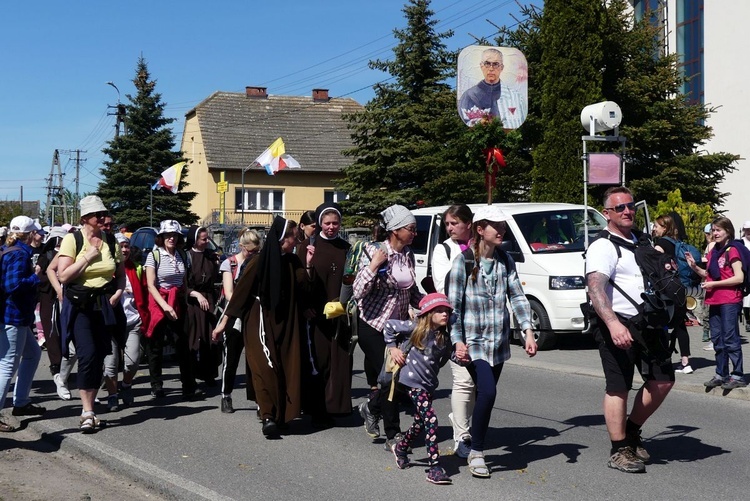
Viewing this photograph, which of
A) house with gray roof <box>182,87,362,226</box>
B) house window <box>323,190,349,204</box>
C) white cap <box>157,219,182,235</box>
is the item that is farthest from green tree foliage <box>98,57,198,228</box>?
white cap <box>157,219,182,235</box>

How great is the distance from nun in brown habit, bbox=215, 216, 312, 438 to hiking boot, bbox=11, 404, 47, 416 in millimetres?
2385

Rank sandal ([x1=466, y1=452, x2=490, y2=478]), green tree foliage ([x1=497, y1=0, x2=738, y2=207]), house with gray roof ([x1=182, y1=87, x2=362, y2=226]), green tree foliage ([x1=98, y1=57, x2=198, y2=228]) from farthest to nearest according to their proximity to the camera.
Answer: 1. house with gray roof ([x1=182, y1=87, x2=362, y2=226])
2. green tree foliage ([x1=98, y1=57, x2=198, y2=228])
3. green tree foliage ([x1=497, y1=0, x2=738, y2=207])
4. sandal ([x1=466, y1=452, x2=490, y2=478])

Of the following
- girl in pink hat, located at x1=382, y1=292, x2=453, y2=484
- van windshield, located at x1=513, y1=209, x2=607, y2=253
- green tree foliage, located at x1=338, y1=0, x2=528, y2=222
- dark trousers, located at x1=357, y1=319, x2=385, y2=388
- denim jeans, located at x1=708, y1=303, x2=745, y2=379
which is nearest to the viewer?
girl in pink hat, located at x1=382, y1=292, x2=453, y2=484

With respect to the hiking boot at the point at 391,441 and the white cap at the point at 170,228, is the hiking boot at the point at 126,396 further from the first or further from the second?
the hiking boot at the point at 391,441

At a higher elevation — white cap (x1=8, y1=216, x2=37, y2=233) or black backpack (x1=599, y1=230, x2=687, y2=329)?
white cap (x1=8, y1=216, x2=37, y2=233)

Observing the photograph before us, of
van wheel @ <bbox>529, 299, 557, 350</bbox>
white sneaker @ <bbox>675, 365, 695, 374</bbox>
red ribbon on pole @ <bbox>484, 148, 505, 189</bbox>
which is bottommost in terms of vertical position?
white sneaker @ <bbox>675, 365, 695, 374</bbox>

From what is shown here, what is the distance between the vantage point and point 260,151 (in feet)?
174

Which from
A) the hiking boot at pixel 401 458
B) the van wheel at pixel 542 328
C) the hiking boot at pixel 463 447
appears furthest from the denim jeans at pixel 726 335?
the hiking boot at pixel 401 458

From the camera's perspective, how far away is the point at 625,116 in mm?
27625

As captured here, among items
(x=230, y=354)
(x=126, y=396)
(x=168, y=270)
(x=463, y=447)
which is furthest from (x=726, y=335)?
(x=126, y=396)

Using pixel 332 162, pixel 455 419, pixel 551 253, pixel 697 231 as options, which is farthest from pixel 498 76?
pixel 332 162

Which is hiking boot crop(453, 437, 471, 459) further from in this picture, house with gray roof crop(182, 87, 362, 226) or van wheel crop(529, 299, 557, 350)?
house with gray roof crop(182, 87, 362, 226)

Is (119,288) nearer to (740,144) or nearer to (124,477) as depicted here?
(124,477)

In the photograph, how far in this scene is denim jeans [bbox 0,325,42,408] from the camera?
27.5ft
